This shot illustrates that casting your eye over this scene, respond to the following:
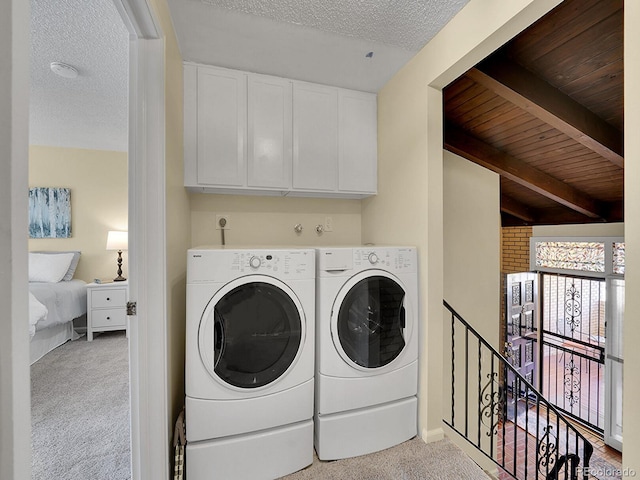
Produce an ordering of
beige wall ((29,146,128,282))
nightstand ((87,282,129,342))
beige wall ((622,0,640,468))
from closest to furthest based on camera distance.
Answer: beige wall ((622,0,640,468)) < beige wall ((29,146,128,282)) < nightstand ((87,282,129,342))

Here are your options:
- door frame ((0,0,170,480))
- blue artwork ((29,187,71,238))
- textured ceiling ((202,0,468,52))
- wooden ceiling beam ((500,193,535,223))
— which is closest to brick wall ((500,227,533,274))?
wooden ceiling beam ((500,193,535,223))

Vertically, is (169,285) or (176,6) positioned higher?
(176,6)

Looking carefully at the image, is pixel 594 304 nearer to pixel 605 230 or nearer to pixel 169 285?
pixel 605 230

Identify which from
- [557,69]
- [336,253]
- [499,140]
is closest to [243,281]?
[336,253]

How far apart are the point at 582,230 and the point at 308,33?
4746mm

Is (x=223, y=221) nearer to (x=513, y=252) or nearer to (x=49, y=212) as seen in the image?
(x=49, y=212)

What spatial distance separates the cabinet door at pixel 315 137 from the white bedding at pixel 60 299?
2276 mm

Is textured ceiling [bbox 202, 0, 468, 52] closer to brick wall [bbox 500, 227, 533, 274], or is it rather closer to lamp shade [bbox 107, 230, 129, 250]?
lamp shade [bbox 107, 230, 129, 250]

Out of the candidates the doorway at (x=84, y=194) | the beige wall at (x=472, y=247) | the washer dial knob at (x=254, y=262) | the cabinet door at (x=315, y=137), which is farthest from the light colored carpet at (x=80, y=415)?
the beige wall at (x=472, y=247)

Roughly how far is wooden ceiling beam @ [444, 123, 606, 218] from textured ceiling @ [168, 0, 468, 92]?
1180 millimetres

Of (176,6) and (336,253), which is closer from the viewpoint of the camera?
(176,6)

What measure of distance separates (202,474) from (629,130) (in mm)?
2275

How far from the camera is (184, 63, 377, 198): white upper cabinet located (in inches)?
78.5

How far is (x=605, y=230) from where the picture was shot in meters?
4.02
